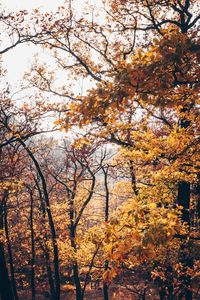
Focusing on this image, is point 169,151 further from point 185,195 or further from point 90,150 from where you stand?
point 90,150

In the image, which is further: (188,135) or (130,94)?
(188,135)

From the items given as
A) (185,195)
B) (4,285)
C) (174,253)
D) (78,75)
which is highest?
(78,75)

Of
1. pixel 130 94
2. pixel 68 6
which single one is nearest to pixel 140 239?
pixel 130 94

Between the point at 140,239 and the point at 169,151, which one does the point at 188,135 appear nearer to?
the point at 169,151

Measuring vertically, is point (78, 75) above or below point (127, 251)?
above

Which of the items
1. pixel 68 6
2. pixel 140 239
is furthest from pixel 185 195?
pixel 68 6

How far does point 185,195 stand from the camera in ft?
40.3

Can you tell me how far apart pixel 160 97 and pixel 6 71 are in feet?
41.0

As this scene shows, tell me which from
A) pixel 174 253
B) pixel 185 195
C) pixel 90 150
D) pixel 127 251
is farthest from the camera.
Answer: pixel 90 150

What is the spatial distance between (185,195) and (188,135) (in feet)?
15.7

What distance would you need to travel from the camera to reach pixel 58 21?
43.4 feet

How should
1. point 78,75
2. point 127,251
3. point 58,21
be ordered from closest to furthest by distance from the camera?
point 127,251 < point 58,21 < point 78,75

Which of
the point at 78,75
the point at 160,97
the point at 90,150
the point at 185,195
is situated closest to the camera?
the point at 160,97

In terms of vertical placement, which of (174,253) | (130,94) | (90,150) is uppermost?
(90,150)
